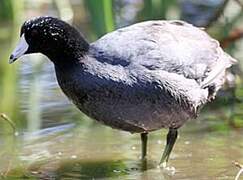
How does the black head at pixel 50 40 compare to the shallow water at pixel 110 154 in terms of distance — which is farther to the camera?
the shallow water at pixel 110 154

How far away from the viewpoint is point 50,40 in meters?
4.65

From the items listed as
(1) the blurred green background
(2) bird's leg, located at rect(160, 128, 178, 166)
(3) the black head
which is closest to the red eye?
(3) the black head

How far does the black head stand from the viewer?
4625 mm

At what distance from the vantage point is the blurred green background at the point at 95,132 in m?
5.03

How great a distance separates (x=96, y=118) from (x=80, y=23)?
143 inches

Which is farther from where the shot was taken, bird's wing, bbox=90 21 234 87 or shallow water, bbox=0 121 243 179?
shallow water, bbox=0 121 243 179

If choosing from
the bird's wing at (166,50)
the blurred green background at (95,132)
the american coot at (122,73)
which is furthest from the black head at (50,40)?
the blurred green background at (95,132)

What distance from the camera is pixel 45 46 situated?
15.3ft

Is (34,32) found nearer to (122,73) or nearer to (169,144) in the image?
(122,73)

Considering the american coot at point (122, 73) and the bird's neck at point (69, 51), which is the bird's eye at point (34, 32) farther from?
the bird's neck at point (69, 51)

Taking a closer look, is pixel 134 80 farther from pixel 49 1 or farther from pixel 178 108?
pixel 49 1

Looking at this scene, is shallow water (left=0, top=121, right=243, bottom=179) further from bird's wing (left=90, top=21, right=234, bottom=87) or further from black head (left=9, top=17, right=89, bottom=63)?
black head (left=9, top=17, right=89, bottom=63)

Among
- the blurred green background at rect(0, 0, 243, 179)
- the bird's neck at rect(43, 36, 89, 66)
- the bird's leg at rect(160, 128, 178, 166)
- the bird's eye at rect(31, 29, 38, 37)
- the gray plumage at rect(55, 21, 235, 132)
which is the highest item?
the bird's eye at rect(31, 29, 38, 37)

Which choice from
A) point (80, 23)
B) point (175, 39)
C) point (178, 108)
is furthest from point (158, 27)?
point (80, 23)
